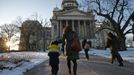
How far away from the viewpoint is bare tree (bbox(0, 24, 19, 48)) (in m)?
101

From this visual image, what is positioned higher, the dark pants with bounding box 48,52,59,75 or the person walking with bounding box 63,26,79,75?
the person walking with bounding box 63,26,79,75

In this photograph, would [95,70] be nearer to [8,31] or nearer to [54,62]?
[54,62]

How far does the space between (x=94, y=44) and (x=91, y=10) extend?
65.3m

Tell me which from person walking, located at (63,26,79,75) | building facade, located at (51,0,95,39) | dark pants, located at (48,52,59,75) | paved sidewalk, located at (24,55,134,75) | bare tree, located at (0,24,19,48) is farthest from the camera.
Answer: building facade, located at (51,0,95,39)

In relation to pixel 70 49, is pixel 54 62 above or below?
below

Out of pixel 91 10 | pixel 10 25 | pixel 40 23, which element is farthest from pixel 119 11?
pixel 10 25

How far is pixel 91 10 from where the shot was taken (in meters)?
50.7

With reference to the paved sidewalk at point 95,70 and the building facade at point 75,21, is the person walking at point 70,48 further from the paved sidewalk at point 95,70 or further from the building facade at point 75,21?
the building facade at point 75,21

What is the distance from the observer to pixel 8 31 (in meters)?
104

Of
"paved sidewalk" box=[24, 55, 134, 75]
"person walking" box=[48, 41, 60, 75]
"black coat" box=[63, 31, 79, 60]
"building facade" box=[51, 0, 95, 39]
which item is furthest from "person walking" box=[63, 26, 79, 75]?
"building facade" box=[51, 0, 95, 39]

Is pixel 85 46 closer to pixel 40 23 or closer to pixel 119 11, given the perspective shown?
pixel 119 11

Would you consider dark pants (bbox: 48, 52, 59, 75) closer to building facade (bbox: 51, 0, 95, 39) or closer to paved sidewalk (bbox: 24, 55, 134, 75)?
paved sidewalk (bbox: 24, 55, 134, 75)

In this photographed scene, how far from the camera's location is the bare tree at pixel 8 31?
101 metres

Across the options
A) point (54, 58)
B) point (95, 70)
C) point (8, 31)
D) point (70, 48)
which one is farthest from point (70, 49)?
point (8, 31)
